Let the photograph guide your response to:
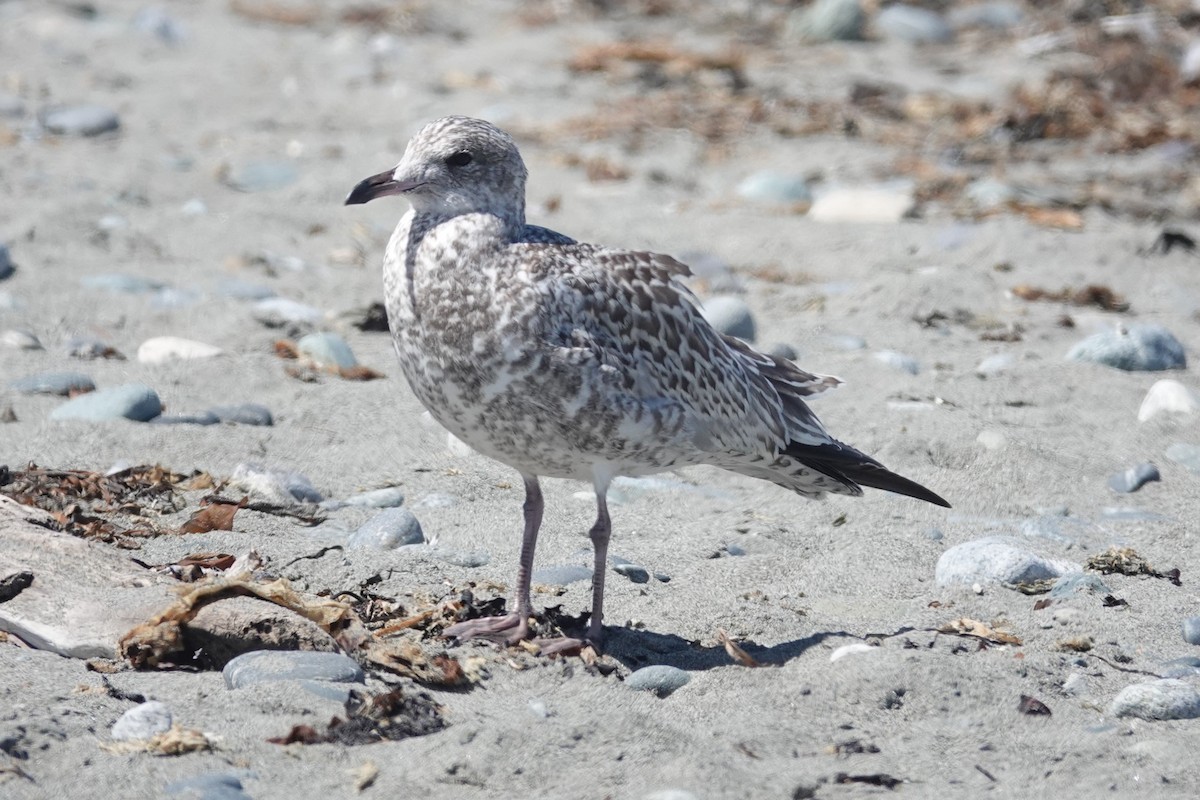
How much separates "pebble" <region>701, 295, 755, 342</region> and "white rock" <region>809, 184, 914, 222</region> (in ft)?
6.14

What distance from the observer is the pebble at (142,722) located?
3.51 metres

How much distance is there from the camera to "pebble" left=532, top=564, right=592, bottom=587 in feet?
16.0

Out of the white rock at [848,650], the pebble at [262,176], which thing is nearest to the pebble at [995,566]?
the white rock at [848,650]

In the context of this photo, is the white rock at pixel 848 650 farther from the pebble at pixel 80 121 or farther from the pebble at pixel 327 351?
the pebble at pixel 80 121

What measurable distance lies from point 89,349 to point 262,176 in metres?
3.08

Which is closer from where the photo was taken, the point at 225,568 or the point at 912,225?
the point at 225,568

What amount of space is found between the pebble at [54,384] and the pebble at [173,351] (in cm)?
42

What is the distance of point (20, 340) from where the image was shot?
259 inches

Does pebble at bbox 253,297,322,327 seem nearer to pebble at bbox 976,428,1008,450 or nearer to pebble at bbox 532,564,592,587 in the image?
pebble at bbox 532,564,592,587

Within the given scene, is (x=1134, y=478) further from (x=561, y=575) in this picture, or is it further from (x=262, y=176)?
(x=262, y=176)

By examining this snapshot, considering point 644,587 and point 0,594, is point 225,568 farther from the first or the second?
point 644,587

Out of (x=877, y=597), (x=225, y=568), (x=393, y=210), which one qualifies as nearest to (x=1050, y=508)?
(x=877, y=597)

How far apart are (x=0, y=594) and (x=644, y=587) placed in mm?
1952

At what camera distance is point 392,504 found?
5418 millimetres
